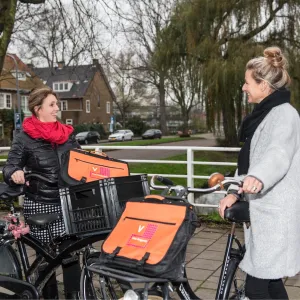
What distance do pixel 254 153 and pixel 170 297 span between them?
0.86 metres

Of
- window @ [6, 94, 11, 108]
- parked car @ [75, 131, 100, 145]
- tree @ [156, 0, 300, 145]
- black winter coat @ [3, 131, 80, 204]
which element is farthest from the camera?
window @ [6, 94, 11, 108]

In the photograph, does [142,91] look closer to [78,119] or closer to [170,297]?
[78,119]

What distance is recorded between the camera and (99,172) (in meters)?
3.08

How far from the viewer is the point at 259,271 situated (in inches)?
96.7

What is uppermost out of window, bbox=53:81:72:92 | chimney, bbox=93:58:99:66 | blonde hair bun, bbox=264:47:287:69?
window, bbox=53:81:72:92

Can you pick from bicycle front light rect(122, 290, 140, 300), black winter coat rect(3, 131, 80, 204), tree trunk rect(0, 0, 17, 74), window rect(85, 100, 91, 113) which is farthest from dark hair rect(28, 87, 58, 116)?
window rect(85, 100, 91, 113)

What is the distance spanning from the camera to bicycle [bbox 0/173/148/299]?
2.73 metres

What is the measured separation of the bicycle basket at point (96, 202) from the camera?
8.89ft

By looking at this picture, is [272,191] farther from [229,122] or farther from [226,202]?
[229,122]

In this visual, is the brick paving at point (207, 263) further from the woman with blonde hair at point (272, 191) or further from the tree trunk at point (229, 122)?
the tree trunk at point (229, 122)

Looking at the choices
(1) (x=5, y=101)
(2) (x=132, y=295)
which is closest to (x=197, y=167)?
(2) (x=132, y=295)

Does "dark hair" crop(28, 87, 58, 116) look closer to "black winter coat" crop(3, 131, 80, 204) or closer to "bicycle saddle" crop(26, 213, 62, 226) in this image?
"black winter coat" crop(3, 131, 80, 204)

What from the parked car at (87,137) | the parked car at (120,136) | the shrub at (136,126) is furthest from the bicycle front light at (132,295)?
the shrub at (136,126)

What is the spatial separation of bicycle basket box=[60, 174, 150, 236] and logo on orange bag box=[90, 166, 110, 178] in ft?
0.79
